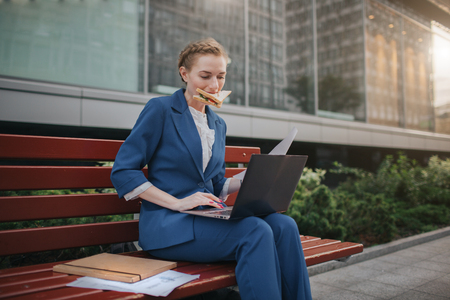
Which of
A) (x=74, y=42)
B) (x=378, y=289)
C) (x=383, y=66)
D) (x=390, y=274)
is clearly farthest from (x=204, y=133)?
(x=383, y=66)

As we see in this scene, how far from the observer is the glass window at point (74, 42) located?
5.23 metres

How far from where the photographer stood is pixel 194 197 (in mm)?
1700

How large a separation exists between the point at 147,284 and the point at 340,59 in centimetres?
1067

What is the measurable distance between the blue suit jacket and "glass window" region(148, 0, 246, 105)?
4798 mm

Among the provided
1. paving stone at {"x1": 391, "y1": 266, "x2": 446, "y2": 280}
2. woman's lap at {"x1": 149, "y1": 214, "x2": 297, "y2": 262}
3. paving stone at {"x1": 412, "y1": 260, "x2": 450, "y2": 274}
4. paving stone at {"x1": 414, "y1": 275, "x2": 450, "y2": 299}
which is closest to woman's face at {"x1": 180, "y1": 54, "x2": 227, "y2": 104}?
woman's lap at {"x1": 149, "y1": 214, "x2": 297, "y2": 262}

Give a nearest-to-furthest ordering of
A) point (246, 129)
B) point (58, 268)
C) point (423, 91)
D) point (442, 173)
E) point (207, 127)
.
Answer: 1. point (58, 268)
2. point (207, 127)
3. point (246, 129)
4. point (442, 173)
5. point (423, 91)

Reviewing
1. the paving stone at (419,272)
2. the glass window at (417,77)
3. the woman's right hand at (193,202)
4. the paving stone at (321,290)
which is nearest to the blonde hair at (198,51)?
the woman's right hand at (193,202)

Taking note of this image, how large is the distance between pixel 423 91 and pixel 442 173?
7.55 m

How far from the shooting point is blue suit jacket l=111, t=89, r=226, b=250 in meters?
Result: 1.69

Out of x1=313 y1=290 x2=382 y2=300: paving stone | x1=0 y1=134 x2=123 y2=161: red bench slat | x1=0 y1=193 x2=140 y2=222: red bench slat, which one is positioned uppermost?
x1=0 y1=134 x2=123 y2=161: red bench slat

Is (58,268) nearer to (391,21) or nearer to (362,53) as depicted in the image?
(362,53)

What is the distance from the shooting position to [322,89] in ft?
32.6

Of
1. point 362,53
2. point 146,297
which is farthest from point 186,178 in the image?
point 362,53

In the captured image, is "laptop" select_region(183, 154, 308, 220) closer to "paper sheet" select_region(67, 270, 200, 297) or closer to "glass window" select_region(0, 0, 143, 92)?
"paper sheet" select_region(67, 270, 200, 297)
